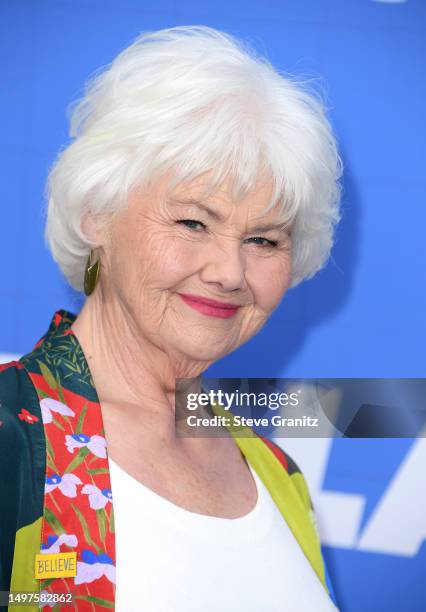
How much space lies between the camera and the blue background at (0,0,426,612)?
6.10 feet

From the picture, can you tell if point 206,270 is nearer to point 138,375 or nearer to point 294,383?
point 138,375

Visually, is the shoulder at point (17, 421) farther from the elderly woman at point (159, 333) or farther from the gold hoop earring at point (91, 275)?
the gold hoop earring at point (91, 275)

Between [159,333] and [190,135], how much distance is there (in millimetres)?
355

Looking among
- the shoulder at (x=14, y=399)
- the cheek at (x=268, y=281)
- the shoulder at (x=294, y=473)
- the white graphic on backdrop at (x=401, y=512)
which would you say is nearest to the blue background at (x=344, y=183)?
the white graphic on backdrop at (x=401, y=512)

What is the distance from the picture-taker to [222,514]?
4.63 feet

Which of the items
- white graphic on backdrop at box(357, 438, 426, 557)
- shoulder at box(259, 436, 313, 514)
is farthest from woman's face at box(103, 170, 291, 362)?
white graphic on backdrop at box(357, 438, 426, 557)

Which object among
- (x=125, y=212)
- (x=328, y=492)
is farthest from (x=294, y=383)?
(x=125, y=212)

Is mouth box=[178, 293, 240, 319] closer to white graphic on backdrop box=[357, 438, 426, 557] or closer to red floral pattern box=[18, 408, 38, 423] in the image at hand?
red floral pattern box=[18, 408, 38, 423]

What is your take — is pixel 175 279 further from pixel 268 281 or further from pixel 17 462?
pixel 17 462

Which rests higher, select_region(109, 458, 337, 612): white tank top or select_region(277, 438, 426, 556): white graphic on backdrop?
select_region(277, 438, 426, 556): white graphic on backdrop

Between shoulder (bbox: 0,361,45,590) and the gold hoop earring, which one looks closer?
shoulder (bbox: 0,361,45,590)

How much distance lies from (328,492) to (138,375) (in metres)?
0.74

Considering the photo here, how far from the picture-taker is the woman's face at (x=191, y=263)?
4.46ft

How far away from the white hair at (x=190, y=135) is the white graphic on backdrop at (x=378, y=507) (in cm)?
71
